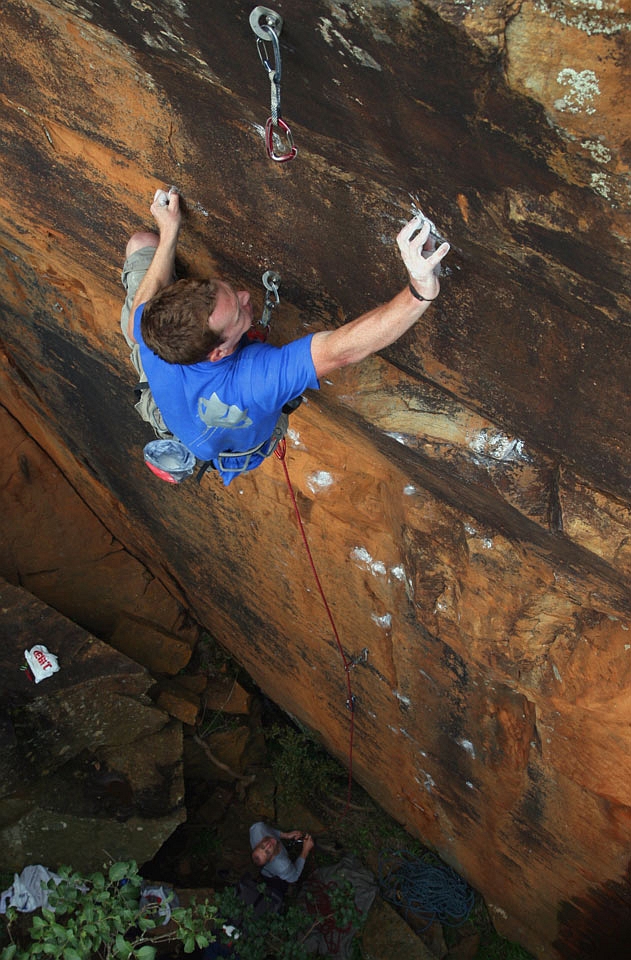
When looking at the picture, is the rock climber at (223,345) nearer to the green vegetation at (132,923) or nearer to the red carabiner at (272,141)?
the red carabiner at (272,141)

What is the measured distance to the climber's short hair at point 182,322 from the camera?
2045mm

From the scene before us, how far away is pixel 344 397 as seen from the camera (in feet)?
9.25

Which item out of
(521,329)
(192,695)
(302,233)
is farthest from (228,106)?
(192,695)

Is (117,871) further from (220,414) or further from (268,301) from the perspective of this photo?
(268,301)

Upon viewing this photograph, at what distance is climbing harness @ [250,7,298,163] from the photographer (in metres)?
1.59

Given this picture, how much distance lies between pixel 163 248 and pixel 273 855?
4.47 meters

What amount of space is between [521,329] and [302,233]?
744 mm

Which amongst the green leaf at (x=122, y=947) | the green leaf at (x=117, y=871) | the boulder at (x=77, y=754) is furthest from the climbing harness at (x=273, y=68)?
the boulder at (x=77, y=754)

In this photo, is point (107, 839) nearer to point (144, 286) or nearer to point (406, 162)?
point (144, 286)

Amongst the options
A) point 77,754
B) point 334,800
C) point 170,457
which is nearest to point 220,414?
point 170,457

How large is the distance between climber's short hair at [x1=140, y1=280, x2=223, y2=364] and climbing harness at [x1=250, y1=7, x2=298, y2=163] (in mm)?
410

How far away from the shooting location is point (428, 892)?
18.2 ft

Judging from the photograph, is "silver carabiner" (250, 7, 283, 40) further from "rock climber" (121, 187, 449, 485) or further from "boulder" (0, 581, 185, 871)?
"boulder" (0, 581, 185, 871)

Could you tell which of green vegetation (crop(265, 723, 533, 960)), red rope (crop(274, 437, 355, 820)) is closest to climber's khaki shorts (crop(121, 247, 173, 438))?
red rope (crop(274, 437, 355, 820))
